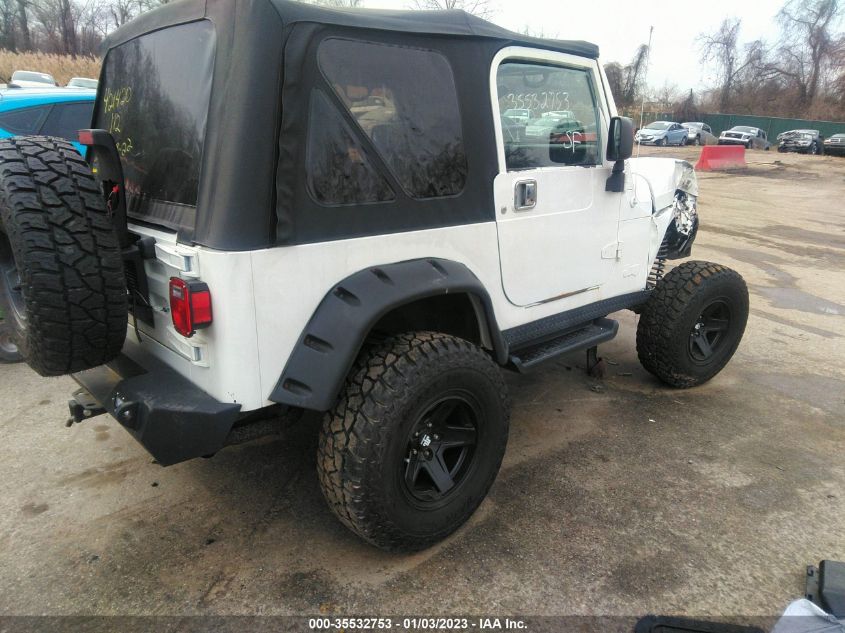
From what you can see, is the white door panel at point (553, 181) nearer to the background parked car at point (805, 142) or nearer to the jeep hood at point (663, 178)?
the jeep hood at point (663, 178)

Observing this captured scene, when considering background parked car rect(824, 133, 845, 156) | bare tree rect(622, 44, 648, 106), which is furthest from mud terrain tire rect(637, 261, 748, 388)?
background parked car rect(824, 133, 845, 156)

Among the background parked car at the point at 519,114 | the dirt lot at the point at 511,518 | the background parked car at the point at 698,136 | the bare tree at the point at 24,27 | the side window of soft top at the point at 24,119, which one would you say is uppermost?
the bare tree at the point at 24,27

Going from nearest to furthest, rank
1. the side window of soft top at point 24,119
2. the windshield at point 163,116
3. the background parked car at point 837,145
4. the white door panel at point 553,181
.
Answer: the windshield at point 163,116 < the white door panel at point 553,181 < the side window of soft top at point 24,119 < the background parked car at point 837,145

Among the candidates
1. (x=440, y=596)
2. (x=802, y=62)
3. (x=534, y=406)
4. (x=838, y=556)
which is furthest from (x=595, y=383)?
(x=802, y=62)

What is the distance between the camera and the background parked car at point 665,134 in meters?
31.5

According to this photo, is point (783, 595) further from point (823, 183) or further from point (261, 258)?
point (823, 183)

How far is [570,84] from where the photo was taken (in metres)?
3.23

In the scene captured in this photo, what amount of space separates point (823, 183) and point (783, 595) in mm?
20116

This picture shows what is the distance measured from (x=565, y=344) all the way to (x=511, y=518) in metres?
1.07

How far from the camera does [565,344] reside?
3.38 m

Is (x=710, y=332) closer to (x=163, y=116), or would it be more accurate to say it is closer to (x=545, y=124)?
(x=545, y=124)

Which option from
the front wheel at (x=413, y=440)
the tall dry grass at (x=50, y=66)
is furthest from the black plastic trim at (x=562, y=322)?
the tall dry grass at (x=50, y=66)

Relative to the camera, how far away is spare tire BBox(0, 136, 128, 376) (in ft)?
6.44

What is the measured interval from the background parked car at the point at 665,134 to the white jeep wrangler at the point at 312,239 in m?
31.8
